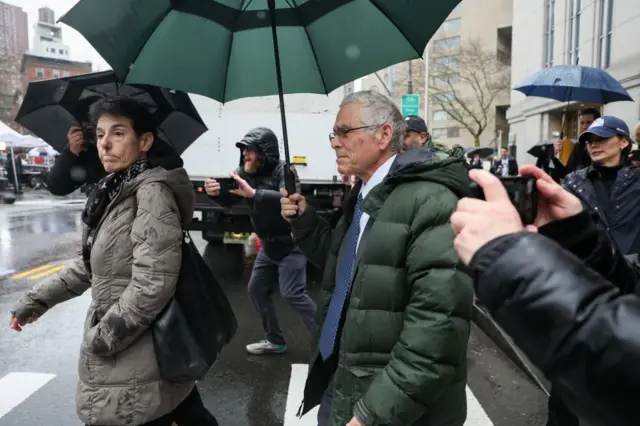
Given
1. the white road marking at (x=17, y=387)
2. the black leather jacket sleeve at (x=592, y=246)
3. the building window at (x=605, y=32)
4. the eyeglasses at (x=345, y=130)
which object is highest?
the building window at (x=605, y=32)

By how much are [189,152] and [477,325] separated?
5057mm

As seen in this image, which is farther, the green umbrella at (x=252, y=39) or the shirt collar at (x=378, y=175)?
the green umbrella at (x=252, y=39)

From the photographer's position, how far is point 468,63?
47219mm

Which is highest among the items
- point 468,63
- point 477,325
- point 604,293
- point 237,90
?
point 468,63

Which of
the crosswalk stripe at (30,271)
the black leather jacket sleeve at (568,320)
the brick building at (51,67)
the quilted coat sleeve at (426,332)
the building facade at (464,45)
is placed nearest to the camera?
the black leather jacket sleeve at (568,320)

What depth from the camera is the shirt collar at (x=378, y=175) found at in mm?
2275

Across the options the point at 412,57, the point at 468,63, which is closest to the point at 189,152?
the point at 412,57

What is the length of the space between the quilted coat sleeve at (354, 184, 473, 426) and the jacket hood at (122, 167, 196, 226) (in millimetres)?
1202

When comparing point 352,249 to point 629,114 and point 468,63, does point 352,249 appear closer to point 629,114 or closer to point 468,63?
point 629,114

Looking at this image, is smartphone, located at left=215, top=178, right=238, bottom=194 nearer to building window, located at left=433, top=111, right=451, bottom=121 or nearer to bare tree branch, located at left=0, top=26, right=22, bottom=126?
bare tree branch, located at left=0, top=26, right=22, bottom=126

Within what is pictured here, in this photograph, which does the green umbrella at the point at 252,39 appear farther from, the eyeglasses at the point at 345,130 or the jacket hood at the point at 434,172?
the jacket hood at the point at 434,172

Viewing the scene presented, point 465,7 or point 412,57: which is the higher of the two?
point 465,7

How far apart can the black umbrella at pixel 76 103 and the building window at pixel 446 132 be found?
7032 centimetres

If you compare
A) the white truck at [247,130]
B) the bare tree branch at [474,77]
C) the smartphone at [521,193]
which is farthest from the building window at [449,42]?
the smartphone at [521,193]
